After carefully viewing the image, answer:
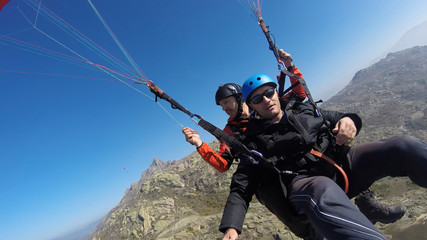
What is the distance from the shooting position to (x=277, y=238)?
32062mm

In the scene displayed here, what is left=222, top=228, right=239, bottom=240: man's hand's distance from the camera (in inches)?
117

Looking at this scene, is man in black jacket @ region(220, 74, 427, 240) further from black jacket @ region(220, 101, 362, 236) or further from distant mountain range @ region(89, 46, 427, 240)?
distant mountain range @ region(89, 46, 427, 240)

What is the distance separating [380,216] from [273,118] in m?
3.74

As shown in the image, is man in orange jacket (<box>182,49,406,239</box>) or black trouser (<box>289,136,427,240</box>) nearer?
black trouser (<box>289,136,427,240</box>)

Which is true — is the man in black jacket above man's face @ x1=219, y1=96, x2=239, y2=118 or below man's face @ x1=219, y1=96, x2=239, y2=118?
below

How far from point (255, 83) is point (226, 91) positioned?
247cm

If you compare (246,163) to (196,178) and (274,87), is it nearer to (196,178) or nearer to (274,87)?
(274,87)

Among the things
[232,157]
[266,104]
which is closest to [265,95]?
[266,104]

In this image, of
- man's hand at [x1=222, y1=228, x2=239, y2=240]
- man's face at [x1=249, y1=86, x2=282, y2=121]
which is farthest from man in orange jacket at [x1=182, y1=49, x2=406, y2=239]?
man's hand at [x1=222, y1=228, x2=239, y2=240]

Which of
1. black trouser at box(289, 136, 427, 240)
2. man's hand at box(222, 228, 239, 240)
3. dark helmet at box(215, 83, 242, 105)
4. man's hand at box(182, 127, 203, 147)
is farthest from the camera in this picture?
dark helmet at box(215, 83, 242, 105)

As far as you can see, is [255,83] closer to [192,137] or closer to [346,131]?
[346,131]

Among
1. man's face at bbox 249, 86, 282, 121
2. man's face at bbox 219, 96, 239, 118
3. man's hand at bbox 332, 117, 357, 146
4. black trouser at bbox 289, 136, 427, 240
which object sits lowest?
black trouser at bbox 289, 136, 427, 240

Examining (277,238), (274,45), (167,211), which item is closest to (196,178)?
(167,211)

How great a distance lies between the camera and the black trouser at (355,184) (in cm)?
260
